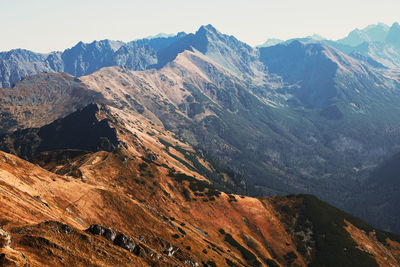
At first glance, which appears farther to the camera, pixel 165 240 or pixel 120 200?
pixel 120 200

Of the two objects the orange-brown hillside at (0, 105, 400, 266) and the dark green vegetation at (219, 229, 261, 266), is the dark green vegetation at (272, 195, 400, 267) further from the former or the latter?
the dark green vegetation at (219, 229, 261, 266)

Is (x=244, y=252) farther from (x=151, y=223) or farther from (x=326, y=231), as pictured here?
(x=326, y=231)

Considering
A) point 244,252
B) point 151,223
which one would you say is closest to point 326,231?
point 244,252

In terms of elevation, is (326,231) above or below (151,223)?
below

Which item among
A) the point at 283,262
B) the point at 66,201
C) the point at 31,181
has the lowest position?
the point at 283,262

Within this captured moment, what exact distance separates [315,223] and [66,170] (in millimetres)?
142074

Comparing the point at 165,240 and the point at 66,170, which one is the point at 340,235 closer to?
the point at 165,240

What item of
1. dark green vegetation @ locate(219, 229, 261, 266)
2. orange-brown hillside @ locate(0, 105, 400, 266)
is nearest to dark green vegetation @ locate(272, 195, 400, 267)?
orange-brown hillside @ locate(0, 105, 400, 266)

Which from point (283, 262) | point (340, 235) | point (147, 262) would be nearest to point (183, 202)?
point (283, 262)

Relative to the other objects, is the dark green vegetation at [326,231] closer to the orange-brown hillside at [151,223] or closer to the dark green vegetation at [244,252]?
the orange-brown hillside at [151,223]

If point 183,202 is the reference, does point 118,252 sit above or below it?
above

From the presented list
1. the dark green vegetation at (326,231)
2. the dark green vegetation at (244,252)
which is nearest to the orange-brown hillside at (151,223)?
the dark green vegetation at (244,252)

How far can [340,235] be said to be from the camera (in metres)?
162

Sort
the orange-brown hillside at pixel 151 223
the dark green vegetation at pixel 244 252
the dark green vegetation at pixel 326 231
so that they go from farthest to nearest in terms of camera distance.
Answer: the dark green vegetation at pixel 326 231, the dark green vegetation at pixel 244 252, the orange-brown hillside at pixel 151 223
